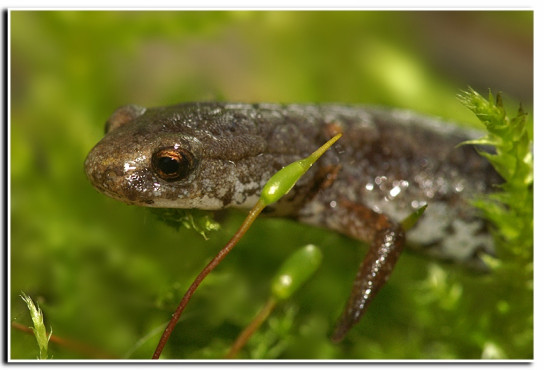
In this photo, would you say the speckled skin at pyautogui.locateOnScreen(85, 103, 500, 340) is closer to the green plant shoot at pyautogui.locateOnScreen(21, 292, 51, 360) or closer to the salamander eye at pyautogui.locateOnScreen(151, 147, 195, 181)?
the salamander eye at pyautogui.locateOnScreen(151, 147, 195, 181)

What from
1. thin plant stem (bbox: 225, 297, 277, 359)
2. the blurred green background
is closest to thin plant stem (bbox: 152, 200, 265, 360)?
the blurred green background

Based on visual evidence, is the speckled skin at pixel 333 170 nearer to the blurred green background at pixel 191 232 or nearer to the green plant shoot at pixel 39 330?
the blurred green background at pixel 191 232

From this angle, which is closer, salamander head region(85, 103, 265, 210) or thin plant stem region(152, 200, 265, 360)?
thin plant stem region(152, 200, 265, 360)

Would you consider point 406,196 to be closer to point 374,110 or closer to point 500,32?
point 374,110

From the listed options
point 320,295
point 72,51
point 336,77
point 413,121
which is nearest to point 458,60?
point 336,77

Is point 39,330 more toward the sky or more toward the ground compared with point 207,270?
more toward the ground

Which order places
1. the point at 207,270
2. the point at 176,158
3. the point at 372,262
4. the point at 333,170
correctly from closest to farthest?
1. the point at 207,270
2. the point at 176,158
3. the point at 372,262
4. the point at 333,170

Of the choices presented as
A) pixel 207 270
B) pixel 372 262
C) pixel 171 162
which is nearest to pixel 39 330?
pixel 207 270

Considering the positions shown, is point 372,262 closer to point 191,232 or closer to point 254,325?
point 254,325

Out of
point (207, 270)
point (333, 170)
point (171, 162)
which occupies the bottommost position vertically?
point (333, 170)
